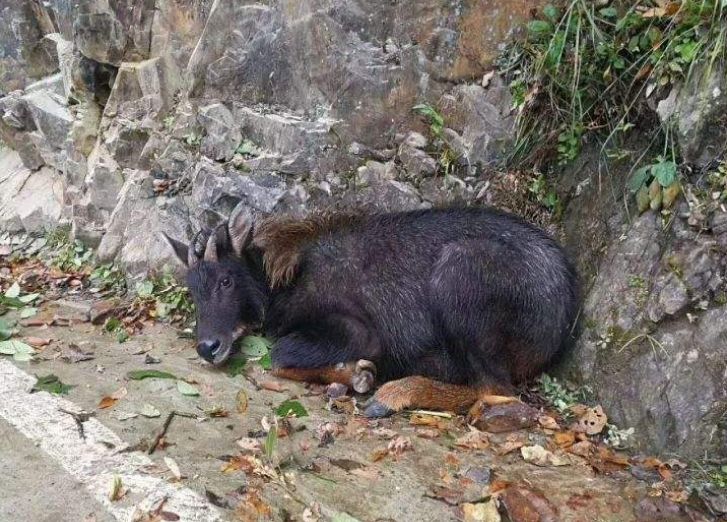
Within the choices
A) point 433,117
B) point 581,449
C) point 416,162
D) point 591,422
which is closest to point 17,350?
point 416,162

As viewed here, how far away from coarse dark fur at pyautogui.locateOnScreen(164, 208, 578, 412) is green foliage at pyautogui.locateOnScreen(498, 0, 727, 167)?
37.6 inches

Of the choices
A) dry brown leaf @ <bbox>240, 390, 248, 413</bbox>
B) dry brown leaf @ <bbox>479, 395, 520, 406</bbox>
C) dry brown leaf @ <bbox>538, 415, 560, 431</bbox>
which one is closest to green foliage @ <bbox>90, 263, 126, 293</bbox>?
dry brown leaf @ <bbox>240, 390, 248, 413</bbox>

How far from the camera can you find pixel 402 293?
5078mm

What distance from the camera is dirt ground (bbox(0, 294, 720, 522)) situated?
3318 millimetres

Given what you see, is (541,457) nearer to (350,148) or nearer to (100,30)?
(350,148)

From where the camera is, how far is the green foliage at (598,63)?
4.52 meters

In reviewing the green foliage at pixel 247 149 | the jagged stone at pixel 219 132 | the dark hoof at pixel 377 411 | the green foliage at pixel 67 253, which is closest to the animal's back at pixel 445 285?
the dark hoof at pixel 377 411

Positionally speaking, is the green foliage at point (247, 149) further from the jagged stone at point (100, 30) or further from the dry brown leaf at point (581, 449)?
the dry brown leaf at point (581, 449)

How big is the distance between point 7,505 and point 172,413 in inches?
47.4

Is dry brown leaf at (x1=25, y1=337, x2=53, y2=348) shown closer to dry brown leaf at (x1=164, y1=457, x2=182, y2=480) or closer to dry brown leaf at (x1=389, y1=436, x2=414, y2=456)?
dry brown leaf at (x1=164, y1=457, x2=182, y2=480)

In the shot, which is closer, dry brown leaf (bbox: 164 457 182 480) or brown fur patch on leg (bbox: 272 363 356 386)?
dry brown leaf (bbox: 164 457 182 480)

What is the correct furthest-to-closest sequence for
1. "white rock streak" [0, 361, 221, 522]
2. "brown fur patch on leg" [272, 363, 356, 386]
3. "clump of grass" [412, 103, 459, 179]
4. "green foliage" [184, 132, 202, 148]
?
"green foliage" [184, 132, 202, 148] → "clump of grass" [412, 103, 459, 179] → "brown fur patch on leg" [272, 363, 356, 386] → "white rock streak" [0, 361, 221, 522]

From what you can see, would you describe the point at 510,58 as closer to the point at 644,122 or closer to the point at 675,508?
the point at 644,122

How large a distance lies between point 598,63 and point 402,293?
8.27 feet
